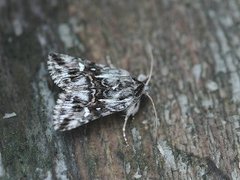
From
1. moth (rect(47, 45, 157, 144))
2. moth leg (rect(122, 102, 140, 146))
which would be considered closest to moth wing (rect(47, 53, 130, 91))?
moth (rect(47, 45, 157, 144))

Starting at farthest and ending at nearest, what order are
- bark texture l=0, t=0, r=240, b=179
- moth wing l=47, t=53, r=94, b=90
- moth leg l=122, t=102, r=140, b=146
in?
moth wing l=47, t=53, r=94, b=90, moth leg l=122, t=102, r=140, b=146, bark texture l=0, t=0, r=240, b=179

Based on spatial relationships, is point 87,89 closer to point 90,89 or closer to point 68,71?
point 90,89

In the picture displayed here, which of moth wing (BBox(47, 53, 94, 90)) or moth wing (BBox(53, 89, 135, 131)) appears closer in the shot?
moth wing (BBox(53, 89, 135, 131))

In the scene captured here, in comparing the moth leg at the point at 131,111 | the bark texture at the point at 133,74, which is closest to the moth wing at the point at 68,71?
the bark texture at the point at 133,74

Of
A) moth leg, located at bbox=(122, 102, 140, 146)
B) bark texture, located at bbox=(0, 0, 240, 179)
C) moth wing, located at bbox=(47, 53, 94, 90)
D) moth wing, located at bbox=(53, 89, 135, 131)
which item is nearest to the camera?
bark texture, located at bbox=(0, 0, 240, 179)

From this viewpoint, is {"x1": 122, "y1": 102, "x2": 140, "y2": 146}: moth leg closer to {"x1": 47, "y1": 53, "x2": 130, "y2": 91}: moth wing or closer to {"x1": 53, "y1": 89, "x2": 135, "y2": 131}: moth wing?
{"x1": 53, "y1": 89, "x2": 135, "y2": 131}: moth wing

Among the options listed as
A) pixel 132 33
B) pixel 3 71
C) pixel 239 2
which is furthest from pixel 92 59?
pixel 239 2

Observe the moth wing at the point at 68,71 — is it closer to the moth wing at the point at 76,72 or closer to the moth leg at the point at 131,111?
the moth wing at the point at 76,72
